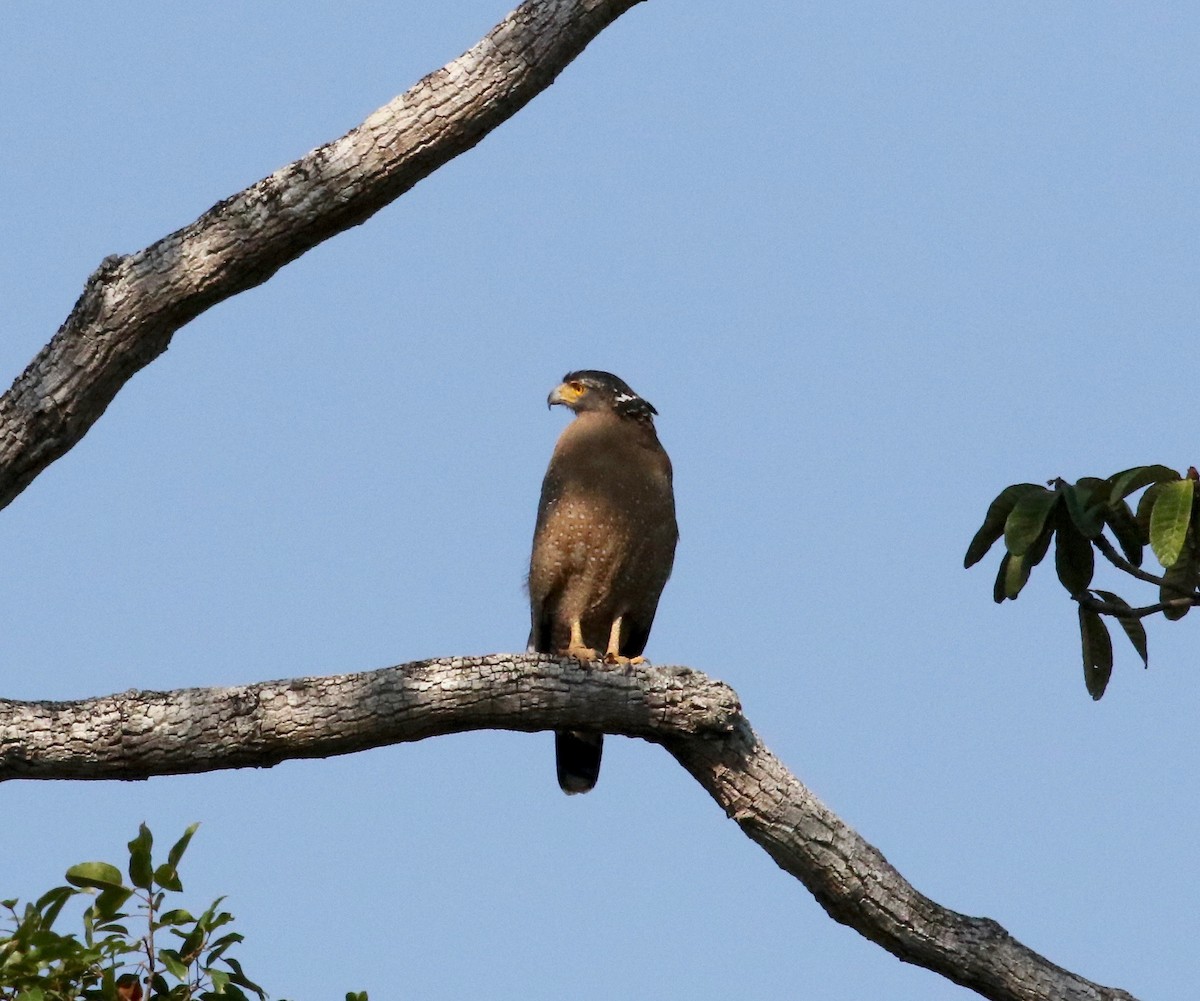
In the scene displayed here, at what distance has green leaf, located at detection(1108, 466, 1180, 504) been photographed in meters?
4.80

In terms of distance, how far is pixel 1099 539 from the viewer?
16.5 feet

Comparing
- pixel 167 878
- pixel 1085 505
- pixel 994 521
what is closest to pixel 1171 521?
pixel 1085 505

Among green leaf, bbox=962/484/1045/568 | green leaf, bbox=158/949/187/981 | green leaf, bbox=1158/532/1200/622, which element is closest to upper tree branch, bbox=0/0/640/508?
green leaf, bbox=158/949/187/981

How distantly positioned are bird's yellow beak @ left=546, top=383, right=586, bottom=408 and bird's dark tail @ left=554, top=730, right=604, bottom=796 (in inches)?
51.2

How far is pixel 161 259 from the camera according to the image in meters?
4.85

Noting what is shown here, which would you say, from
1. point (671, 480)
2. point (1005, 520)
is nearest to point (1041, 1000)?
point (1005, 520)

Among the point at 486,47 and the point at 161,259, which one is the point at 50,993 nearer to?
the point at 161,259

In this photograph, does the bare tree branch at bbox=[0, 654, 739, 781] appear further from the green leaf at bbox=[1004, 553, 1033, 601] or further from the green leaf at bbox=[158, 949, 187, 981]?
the green leaf at bbox=[1004, 553, 1033, 601]

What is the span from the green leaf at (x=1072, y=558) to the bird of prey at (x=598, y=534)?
1.97m

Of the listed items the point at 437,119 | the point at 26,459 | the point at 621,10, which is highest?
the point at 621,10

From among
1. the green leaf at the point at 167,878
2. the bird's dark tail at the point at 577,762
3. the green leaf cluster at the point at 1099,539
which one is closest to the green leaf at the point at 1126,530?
the green leaf cluster at the point at 1099,539

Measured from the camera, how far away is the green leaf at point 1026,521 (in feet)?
16.1

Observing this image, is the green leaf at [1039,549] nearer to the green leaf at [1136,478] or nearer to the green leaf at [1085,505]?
the green leaf at [1085,505]

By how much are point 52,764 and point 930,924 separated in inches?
96.5
